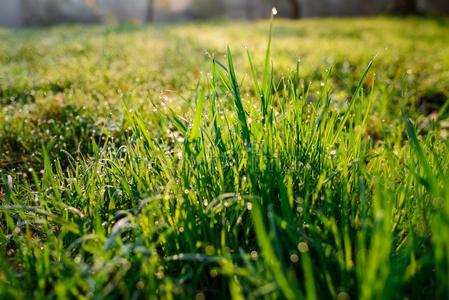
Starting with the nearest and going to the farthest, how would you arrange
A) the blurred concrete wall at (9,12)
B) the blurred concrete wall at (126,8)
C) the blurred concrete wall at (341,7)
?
1. the blurred concrete wall at (341,7)
2. the blurred concrete wall at (9,12)
3. the blurred concrete wall at (126,8)

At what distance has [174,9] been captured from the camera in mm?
28125

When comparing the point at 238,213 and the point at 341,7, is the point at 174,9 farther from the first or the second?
the point at 238,213

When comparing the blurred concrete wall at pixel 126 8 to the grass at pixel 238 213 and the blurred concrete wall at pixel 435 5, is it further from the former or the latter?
the grass at pixel 238 213

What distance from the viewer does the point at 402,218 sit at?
4.85 feet

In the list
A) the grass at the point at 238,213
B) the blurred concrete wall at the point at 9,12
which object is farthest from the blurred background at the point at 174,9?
the grass at the point at 238,213

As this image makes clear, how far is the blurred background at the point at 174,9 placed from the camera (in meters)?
23.5

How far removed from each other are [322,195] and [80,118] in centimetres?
171

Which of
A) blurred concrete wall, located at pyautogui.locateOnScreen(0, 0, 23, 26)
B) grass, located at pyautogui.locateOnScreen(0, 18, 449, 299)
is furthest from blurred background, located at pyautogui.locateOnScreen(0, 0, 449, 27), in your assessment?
grass, located at pyautogui.locateOnScreen(0, 18, 449, 299)

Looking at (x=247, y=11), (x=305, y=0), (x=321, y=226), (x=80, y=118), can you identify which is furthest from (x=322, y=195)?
(x=247, y=11)

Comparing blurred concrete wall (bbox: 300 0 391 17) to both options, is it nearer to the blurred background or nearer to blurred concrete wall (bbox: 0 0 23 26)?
the blurred background

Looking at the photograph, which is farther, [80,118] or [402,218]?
[80,118]

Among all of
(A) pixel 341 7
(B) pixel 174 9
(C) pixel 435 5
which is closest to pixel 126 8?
(B) pixel 174 9

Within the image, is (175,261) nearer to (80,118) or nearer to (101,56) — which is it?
(80,118)

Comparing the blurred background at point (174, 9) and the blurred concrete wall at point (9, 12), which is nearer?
the blurred background at point (174, 9)
